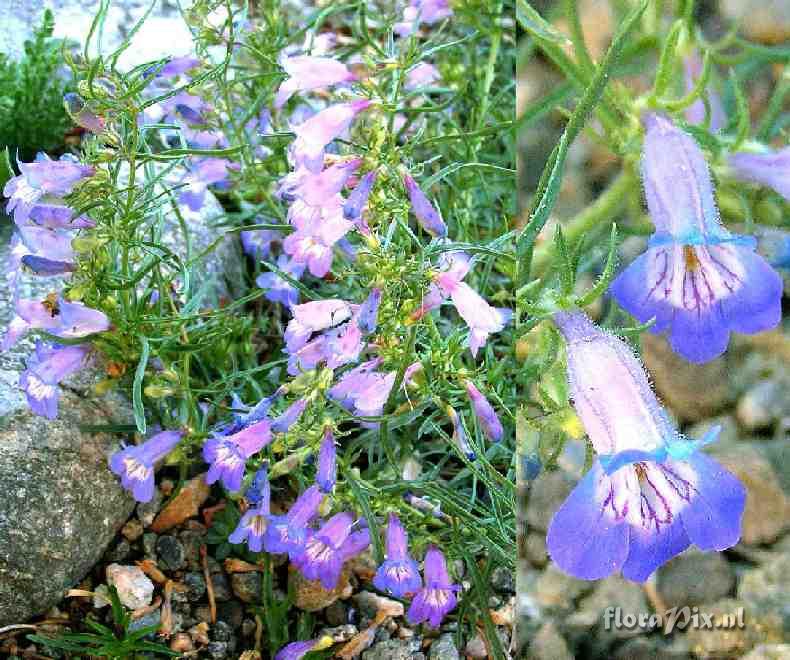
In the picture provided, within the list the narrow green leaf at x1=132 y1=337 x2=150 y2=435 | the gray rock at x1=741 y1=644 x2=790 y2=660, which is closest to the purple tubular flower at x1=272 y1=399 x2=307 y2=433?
the narrow green leaf at x1=132 y1=337 x2=150 y2=435

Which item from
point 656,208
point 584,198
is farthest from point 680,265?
point 584,198

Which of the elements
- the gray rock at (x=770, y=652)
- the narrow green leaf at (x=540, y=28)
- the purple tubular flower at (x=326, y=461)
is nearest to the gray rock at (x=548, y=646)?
the gray rock at (x=770, y=652)

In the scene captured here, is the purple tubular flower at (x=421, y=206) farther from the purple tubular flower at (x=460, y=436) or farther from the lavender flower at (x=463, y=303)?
the purple tubular flower at (x=460, y=436)

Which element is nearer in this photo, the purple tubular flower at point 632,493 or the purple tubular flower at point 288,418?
the purple tubular flower at point 632,493

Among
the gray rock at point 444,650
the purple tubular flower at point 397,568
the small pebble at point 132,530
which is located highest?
the purple tubular flower at point 397,568

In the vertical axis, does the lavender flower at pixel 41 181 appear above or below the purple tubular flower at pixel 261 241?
above

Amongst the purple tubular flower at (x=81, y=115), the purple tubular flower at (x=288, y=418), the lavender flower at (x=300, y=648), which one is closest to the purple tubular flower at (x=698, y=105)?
the purple tubular flower at (x=288, y=418)

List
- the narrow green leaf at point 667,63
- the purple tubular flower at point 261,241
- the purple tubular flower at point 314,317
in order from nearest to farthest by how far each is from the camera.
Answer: the narrow green leaf at point 667,63
the purple tubular flower at point 314,317
the purple tubular flower at point 261,241

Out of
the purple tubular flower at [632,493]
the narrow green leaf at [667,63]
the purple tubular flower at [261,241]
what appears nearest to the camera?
the purple tubular flower at [632,493]
